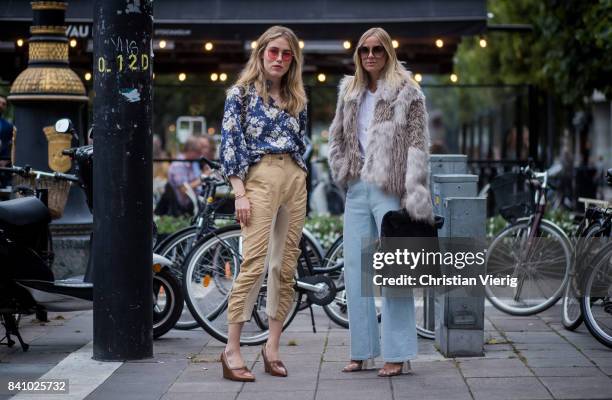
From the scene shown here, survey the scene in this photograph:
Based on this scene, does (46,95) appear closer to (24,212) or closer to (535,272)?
(24,212)

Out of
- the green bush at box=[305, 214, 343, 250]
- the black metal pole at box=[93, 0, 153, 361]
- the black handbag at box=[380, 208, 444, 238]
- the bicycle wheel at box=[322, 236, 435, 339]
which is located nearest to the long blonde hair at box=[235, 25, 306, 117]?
the black metal pole at box=[93, 0, 153, 361]

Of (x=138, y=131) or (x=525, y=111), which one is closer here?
(x=138, y=131)

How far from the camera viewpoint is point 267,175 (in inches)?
259

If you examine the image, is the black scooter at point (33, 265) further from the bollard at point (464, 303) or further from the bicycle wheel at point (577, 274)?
the bicycle wheel at point (577, 274)

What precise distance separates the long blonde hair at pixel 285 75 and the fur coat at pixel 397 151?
12.8 inches

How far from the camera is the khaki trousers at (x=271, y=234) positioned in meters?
6.57

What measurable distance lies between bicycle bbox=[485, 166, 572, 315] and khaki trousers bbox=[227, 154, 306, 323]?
293cm

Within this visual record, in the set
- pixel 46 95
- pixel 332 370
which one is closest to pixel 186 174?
pixel 46 95

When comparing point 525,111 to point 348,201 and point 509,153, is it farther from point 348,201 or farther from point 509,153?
point 348,201

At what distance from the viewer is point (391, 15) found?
13719mm

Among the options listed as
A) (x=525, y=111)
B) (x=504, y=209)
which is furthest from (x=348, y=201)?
(x=525, y=111)

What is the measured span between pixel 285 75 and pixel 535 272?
3521 mm

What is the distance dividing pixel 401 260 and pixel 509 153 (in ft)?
34.4

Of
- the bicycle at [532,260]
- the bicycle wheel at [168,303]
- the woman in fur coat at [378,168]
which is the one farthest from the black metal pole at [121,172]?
the bicycle at [532,260]
